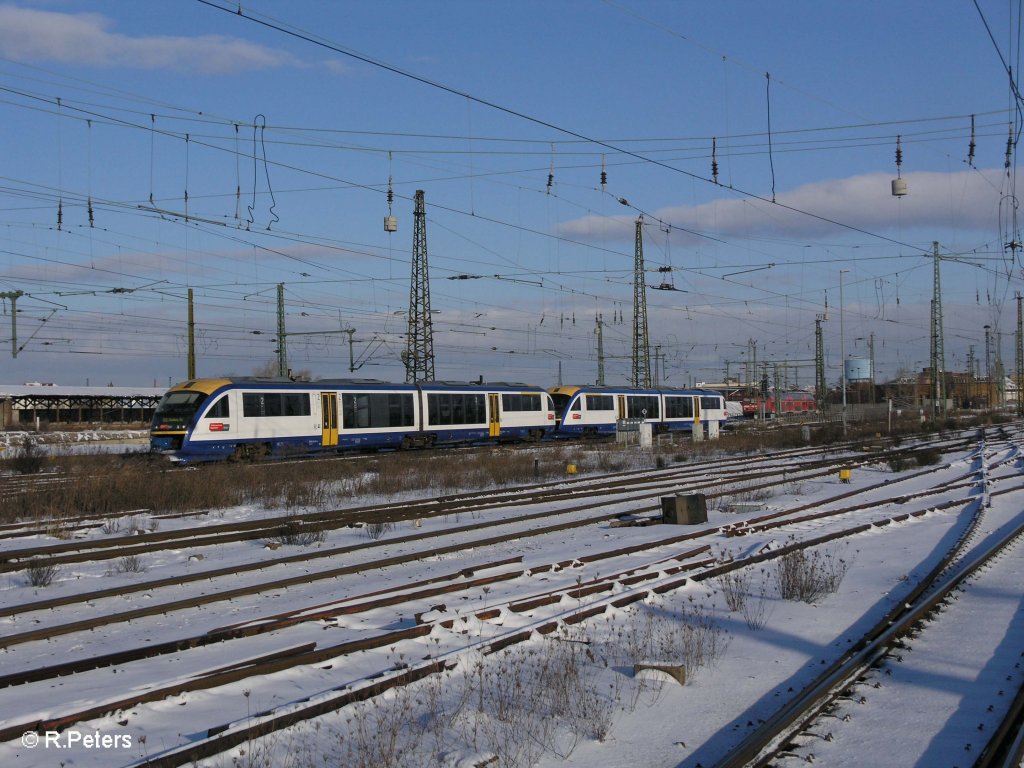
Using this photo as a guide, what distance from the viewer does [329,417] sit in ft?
111

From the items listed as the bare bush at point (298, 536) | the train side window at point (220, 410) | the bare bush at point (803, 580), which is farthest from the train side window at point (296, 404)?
the bare bush at point (803, 580)

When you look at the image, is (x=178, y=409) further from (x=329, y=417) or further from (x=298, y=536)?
(x=298, y=536)

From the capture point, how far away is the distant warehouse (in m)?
81.4

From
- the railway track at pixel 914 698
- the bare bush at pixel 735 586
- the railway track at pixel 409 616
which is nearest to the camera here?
the railway track at pixel 914 698

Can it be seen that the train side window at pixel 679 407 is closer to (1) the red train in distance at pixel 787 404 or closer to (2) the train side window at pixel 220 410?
(2) the train side window at pixel 220 410

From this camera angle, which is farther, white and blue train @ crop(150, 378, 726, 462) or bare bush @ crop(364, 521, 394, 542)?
white and blue train @ crop(150, 378, 726, 462)

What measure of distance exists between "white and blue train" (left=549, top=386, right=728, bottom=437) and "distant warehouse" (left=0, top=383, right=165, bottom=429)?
46752 millimetres

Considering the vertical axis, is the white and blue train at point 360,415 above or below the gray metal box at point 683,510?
above

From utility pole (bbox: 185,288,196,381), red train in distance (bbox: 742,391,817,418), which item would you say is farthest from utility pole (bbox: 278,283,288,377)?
red train in distance (bbox: 742,391,817,418)

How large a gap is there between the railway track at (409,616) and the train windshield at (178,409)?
16419mm

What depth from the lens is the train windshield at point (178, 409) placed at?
29.5m

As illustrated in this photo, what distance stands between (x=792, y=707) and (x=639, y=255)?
44.3 meters

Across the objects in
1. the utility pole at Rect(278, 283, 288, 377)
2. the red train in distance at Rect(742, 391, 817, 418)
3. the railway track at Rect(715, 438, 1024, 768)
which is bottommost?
the railway track at Rect(715, 438, 1024, 768)

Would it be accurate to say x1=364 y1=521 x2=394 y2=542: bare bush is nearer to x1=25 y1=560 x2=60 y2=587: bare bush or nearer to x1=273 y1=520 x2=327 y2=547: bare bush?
x1=273 y1=520 x2=327 y2=547: bare bush
